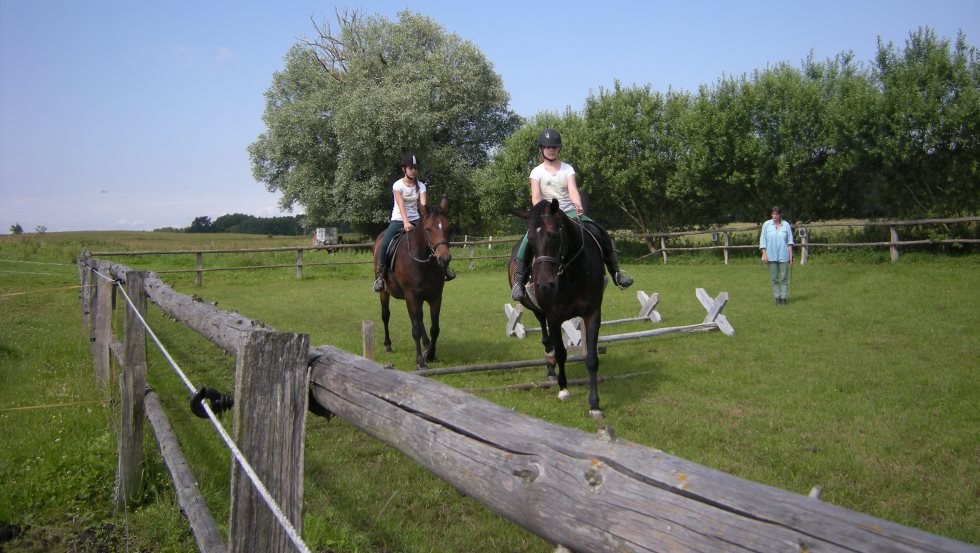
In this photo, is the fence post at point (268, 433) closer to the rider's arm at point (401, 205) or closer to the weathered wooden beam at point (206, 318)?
the weathered wooden beam at point (206, 318)

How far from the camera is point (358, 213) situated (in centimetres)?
3731

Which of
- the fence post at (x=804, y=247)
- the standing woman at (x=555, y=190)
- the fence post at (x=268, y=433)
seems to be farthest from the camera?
the fence post at (x=804, y=247)

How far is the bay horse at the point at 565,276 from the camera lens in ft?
22.2

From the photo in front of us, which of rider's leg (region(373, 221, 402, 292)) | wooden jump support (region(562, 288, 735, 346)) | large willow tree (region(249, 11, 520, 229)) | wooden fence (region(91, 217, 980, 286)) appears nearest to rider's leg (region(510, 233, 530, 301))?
wooden jump support (region(562, 288, 735, 346))

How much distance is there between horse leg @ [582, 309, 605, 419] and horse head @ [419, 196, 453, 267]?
2562 millimetres

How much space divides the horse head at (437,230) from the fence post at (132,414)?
4.60 m

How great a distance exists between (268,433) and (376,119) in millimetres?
33881

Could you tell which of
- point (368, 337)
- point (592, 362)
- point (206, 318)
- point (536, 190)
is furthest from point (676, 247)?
point (206, 318)

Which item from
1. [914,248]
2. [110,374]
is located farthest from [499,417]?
[914,248]

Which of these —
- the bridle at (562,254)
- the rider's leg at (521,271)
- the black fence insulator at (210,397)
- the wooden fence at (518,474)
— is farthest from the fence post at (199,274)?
the wooden fence at (518,474)

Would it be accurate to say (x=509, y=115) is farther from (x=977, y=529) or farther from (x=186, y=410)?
(x=977, y=529)

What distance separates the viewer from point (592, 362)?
23.2ft

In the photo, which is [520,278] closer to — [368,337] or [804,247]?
[368,337]

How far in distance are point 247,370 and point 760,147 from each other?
3021 cm
